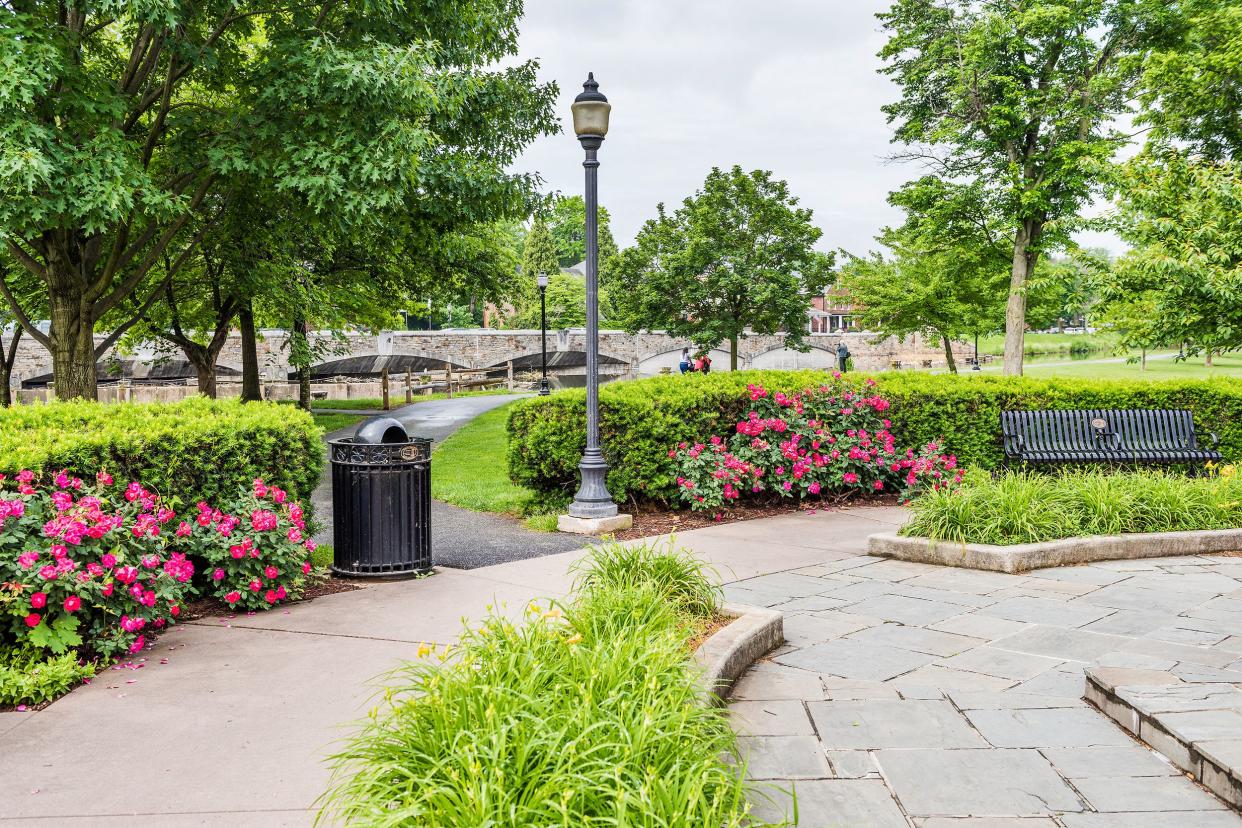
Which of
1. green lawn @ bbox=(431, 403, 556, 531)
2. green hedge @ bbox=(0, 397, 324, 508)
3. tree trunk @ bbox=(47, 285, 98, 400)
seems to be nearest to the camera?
green hedge @ bbox=(0, 397, 324, 508)

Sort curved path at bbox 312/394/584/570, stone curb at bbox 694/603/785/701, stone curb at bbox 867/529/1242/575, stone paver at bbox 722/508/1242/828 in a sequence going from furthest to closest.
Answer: curved path at bbox 312/394/584/570 → stone curb at bbox 867/529/1242/575 → stone curb at bbox 694/603/785/701 → stone paver at bbox 722/508/1242/828

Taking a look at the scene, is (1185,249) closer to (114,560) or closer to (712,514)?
(712,514)

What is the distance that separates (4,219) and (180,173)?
335 cm

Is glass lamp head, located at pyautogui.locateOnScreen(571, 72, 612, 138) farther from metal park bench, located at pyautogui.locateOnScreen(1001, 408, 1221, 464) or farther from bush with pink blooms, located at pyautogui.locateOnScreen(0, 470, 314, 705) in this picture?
metal park bench, located at pyautogui.locateOnScreen(1001, 408, 1221, 464)

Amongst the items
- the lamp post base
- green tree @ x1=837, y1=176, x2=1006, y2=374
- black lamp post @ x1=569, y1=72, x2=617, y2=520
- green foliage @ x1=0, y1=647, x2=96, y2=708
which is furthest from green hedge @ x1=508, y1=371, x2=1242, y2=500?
green tree @ x1=837, y1=176, x2=1006, y2=374

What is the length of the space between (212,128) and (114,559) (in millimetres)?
8635

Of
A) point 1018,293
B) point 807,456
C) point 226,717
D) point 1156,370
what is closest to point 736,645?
point 226,717

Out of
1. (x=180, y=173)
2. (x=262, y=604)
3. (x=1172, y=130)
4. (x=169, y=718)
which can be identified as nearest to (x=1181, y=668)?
(x=169, y=718)

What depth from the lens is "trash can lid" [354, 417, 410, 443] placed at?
6.18 m

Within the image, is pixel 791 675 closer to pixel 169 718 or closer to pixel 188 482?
pixel 169 718

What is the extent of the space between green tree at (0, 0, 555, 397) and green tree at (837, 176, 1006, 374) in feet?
52.0

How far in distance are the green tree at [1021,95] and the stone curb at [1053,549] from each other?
1738cm

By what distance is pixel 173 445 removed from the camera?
536 cm

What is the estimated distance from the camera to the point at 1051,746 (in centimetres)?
358
